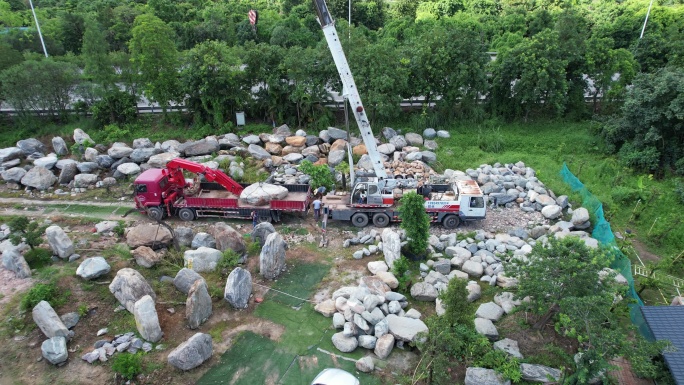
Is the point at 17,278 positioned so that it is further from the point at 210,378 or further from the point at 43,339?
the point at 210,378

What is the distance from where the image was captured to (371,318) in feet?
46.6

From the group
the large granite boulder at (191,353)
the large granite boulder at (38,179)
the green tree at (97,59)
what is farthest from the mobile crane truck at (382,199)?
the green tree at (97,59)

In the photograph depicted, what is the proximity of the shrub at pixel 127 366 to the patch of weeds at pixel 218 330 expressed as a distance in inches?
90.5

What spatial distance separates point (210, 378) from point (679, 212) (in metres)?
21.4

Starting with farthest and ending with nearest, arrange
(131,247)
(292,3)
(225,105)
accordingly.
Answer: (292,3), (225,105), (131,247)

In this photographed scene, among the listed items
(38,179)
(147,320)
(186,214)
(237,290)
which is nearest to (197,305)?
(237,290)

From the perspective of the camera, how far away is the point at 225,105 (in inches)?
1157

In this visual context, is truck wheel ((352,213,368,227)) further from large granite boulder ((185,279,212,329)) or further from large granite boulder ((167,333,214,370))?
large granite boulder ((167,333,214,370))

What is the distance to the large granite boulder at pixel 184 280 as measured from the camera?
1608 cm

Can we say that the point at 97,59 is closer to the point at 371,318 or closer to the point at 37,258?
the point at 37,258

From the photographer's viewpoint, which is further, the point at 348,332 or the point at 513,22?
the point at 513,22

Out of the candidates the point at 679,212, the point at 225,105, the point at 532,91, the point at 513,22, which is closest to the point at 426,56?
the point at 532,91

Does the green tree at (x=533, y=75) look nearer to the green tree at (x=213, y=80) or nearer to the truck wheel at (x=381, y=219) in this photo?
the truck wheel at (x=381, y=219)

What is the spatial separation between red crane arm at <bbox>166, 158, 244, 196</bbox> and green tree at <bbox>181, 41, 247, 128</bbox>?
8542 millimetres
